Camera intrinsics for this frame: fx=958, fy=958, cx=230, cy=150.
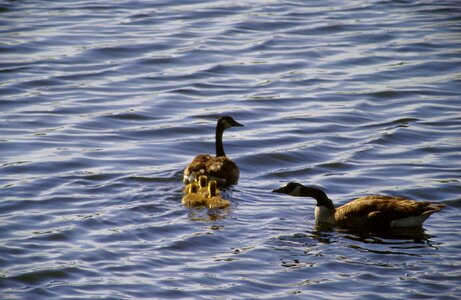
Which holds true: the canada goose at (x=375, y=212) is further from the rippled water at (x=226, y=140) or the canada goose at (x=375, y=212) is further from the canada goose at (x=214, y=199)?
the canada goose at (x=214, y=199)

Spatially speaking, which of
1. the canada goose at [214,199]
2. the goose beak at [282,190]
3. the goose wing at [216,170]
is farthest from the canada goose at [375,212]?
the goose wing at [216,170]

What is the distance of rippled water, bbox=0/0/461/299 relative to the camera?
10.4 m

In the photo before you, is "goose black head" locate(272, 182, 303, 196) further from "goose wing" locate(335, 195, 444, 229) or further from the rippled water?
"goose wing" locate(335, 195, 444, 229)

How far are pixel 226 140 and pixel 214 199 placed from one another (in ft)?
12.9

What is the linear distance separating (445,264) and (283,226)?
224cm

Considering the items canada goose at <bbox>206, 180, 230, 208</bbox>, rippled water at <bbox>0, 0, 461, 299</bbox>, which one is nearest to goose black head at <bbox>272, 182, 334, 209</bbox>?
rippled water at <bbox>0, 0, 461, 299</bbox>

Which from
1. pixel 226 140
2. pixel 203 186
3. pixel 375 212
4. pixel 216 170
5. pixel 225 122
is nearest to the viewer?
pixel 375 212

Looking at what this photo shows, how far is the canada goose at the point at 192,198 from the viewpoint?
41.8 feet

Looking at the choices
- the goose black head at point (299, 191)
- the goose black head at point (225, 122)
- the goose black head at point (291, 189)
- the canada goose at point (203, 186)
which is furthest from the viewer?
the goose black head at point (225, 122)

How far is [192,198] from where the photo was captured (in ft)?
42.2

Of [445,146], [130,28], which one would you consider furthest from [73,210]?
[130,28]

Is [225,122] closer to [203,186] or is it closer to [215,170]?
[215,170]

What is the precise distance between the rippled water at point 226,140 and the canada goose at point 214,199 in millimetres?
194

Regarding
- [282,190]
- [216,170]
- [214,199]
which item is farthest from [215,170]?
[282,190]
